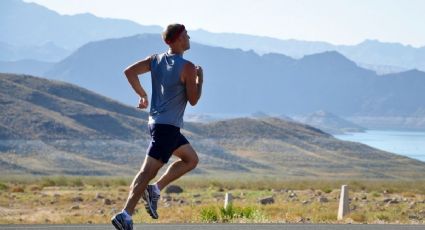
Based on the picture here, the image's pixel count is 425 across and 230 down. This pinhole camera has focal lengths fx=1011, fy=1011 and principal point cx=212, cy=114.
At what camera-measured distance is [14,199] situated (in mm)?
44781

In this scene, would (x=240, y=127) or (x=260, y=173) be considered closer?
(x=260, y=173)

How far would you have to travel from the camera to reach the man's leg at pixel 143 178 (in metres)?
9.57

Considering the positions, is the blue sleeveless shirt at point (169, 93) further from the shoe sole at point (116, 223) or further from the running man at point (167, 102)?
the shoe sole at point (116, 223)

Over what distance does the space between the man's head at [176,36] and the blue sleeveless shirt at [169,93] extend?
11 centimetres

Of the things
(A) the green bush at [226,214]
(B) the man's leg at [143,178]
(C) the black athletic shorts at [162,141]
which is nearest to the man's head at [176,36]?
(C) the black athletic shorts at [162,141]

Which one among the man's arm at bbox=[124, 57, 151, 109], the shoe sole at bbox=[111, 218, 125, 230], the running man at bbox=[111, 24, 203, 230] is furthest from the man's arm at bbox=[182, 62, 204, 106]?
the shoe sole at bbox=[111, 218, 125, 230]

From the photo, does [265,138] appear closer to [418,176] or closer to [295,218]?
[418,176]

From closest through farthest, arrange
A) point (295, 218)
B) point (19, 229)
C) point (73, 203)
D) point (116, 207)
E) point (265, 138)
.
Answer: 1. point (19, 229)
2. point (295, 218)
3. point (116, 207)
4. point (73, 203)
5. point (265, 138)

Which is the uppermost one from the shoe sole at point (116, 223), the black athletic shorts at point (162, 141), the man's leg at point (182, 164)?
the black athletic shorts at point (162, 141)

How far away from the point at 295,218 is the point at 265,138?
4830 inches

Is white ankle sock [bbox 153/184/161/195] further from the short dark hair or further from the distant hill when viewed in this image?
the distant hill

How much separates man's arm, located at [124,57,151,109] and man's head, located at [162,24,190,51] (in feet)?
1.14

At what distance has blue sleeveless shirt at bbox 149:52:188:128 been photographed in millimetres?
9602

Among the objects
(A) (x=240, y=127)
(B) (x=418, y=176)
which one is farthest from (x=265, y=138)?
(B) (x=418, y=176)
